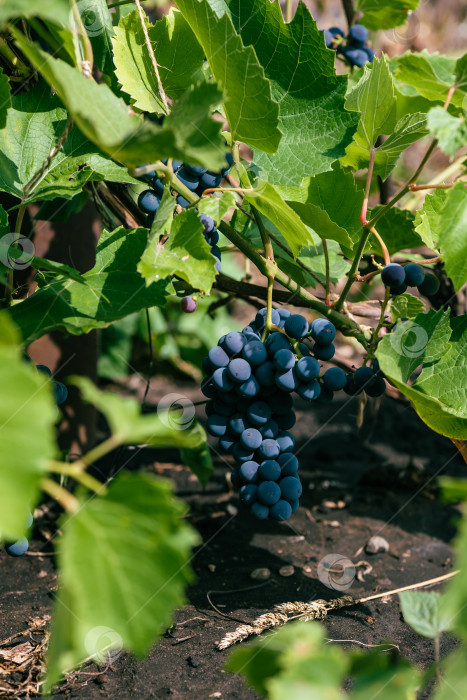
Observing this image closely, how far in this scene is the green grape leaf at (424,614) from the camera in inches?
21.9

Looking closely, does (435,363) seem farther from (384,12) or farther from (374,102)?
(384,12)

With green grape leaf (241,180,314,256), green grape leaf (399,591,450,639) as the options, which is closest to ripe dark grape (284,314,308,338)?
green grape leaf (241,180,314,256)

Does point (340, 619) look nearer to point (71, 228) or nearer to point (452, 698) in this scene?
point (452, 698)

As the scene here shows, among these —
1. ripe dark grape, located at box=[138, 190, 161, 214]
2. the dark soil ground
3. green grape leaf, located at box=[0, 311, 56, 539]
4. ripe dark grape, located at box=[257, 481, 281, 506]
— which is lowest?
the dark soil ground

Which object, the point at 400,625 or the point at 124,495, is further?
the point at 400,625

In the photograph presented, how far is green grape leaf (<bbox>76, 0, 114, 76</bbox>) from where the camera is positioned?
937 mm

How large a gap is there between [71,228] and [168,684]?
99 centimetres

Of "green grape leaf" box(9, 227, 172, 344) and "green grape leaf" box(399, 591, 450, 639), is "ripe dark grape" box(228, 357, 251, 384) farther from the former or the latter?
"green grape leaf" box(399, 591, 450, 639)

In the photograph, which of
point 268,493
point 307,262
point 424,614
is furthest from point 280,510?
point 307,262

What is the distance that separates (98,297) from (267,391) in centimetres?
28

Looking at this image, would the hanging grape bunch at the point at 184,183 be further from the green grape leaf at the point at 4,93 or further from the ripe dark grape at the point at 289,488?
the ripe dark grape at the point at 289,488

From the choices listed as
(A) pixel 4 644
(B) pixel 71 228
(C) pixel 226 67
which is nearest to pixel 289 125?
(C) pixel 226 67

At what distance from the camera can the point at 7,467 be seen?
447 millimetres

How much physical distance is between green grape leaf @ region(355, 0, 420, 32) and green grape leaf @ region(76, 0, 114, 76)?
2.41 feet
